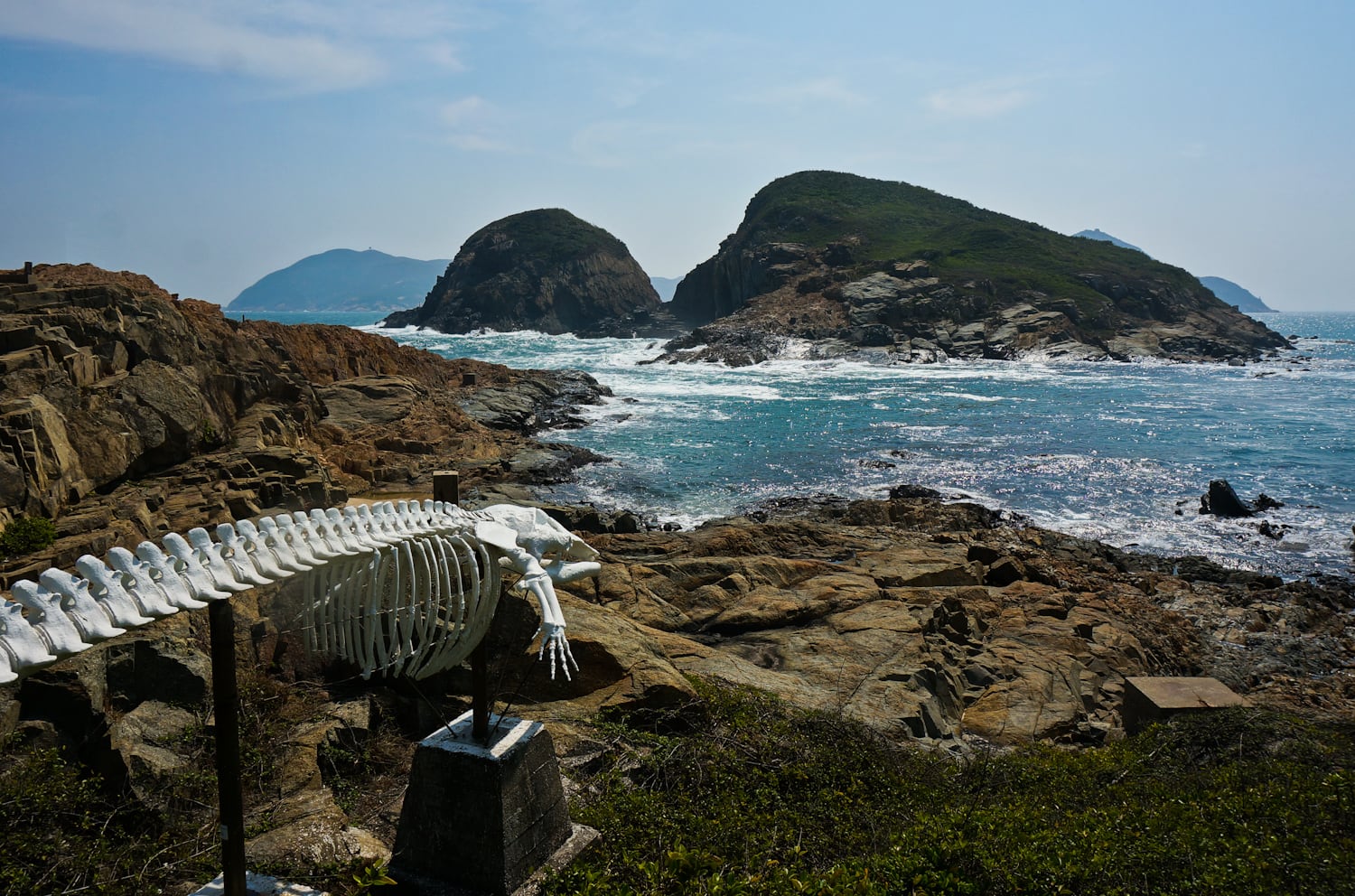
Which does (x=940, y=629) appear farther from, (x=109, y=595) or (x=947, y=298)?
(x=947, y=298)

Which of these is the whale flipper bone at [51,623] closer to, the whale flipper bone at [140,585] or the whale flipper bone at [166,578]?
the whale flipper bone at [140,585]

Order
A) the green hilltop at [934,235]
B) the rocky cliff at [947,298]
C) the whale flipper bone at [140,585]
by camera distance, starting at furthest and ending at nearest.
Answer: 1. the green hilltop at [934,235]
2. the rocky cliff at [947,298]
3. the whale flipper bone at [140,585]

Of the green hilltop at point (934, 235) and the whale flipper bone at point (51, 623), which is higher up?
the green hilltop at point (934, 235)

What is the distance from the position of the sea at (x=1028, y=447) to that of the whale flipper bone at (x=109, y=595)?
67.6 ft

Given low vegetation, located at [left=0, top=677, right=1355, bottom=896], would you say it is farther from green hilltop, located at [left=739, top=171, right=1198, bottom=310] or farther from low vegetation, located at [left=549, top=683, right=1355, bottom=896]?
green hilltop, located at [left=739, top=171, right=1198, bottom=310]

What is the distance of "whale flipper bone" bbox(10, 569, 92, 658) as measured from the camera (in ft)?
11.4

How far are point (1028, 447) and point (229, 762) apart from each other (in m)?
35.3

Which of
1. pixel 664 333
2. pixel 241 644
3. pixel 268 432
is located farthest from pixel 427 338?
pixel 241 644

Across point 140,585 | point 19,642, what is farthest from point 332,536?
point 19,642

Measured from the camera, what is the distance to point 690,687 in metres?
8.62

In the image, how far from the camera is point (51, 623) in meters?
3.51

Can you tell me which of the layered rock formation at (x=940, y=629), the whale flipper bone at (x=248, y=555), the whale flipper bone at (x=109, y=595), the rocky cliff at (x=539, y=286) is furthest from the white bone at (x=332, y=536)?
the rocky cliff at (x=539, y=286)

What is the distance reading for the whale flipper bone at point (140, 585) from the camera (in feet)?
12.7

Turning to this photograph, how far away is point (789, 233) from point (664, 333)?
792 inches
